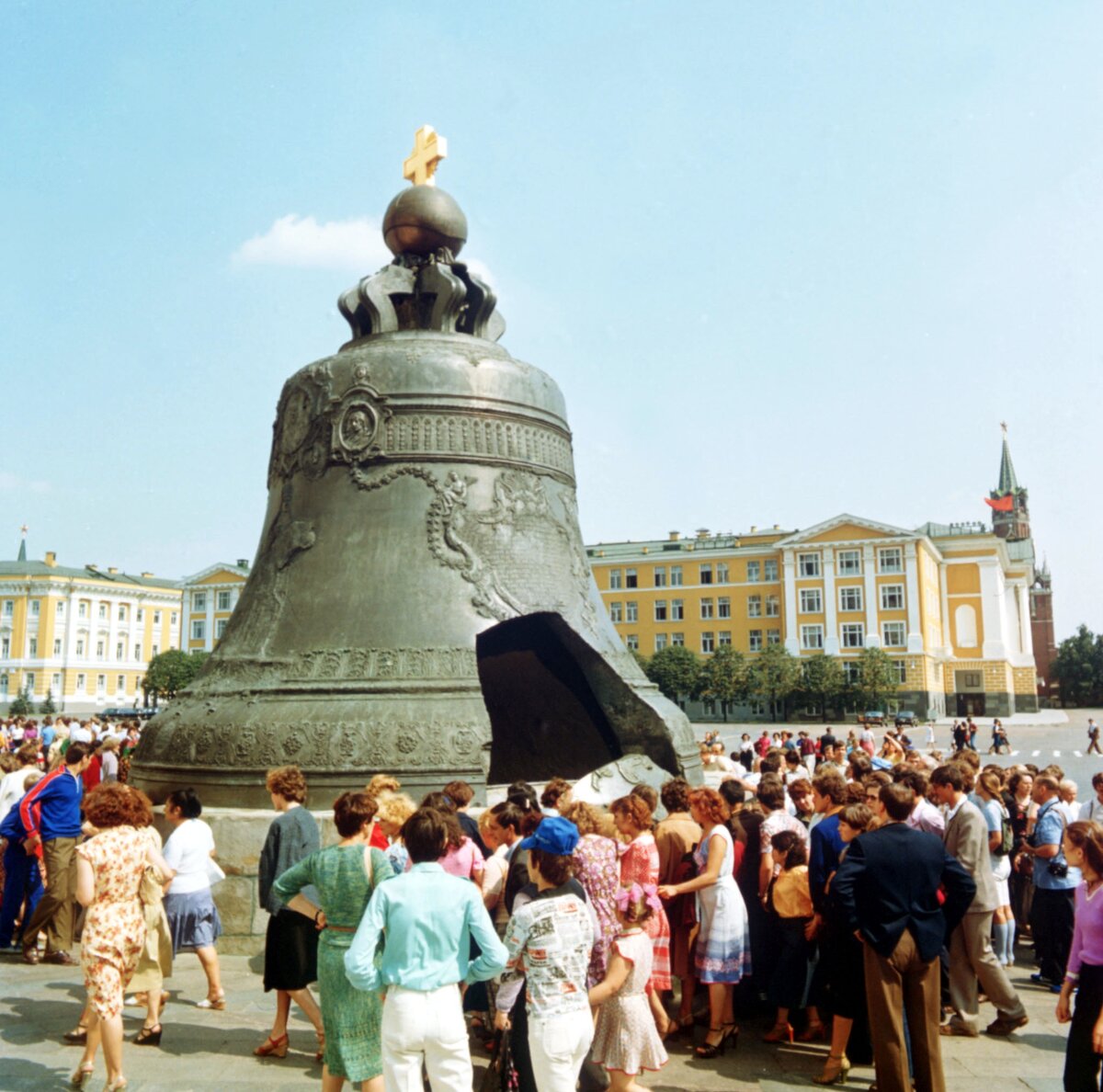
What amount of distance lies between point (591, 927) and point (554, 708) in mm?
5877

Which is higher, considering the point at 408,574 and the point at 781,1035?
the point at 408,574

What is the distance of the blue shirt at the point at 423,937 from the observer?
3422 mm

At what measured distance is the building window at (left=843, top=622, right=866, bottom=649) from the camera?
63.0m

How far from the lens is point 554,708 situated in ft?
31.5

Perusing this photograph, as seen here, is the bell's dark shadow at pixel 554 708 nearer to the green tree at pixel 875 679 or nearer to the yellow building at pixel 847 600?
the green tree at pixel 875 679

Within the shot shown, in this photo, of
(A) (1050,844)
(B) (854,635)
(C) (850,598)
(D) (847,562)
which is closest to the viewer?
(A) (1050,844)

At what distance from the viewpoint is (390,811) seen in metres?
4.79

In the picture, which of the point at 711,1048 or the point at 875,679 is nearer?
the point at 711,1048

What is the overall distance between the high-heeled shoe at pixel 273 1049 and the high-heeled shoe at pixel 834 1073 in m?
2.31

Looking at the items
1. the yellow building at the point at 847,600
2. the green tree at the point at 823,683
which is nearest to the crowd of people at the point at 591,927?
the green tree at the point at 823,683

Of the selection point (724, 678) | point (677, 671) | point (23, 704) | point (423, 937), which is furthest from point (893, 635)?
point (423, 937)

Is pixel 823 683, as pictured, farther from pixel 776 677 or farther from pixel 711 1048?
pixel 711 1048

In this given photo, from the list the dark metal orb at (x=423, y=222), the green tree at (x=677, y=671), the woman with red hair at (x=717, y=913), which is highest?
the dark metal orb at (x=423, y=222)

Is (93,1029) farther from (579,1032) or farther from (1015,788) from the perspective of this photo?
(1015,788)
